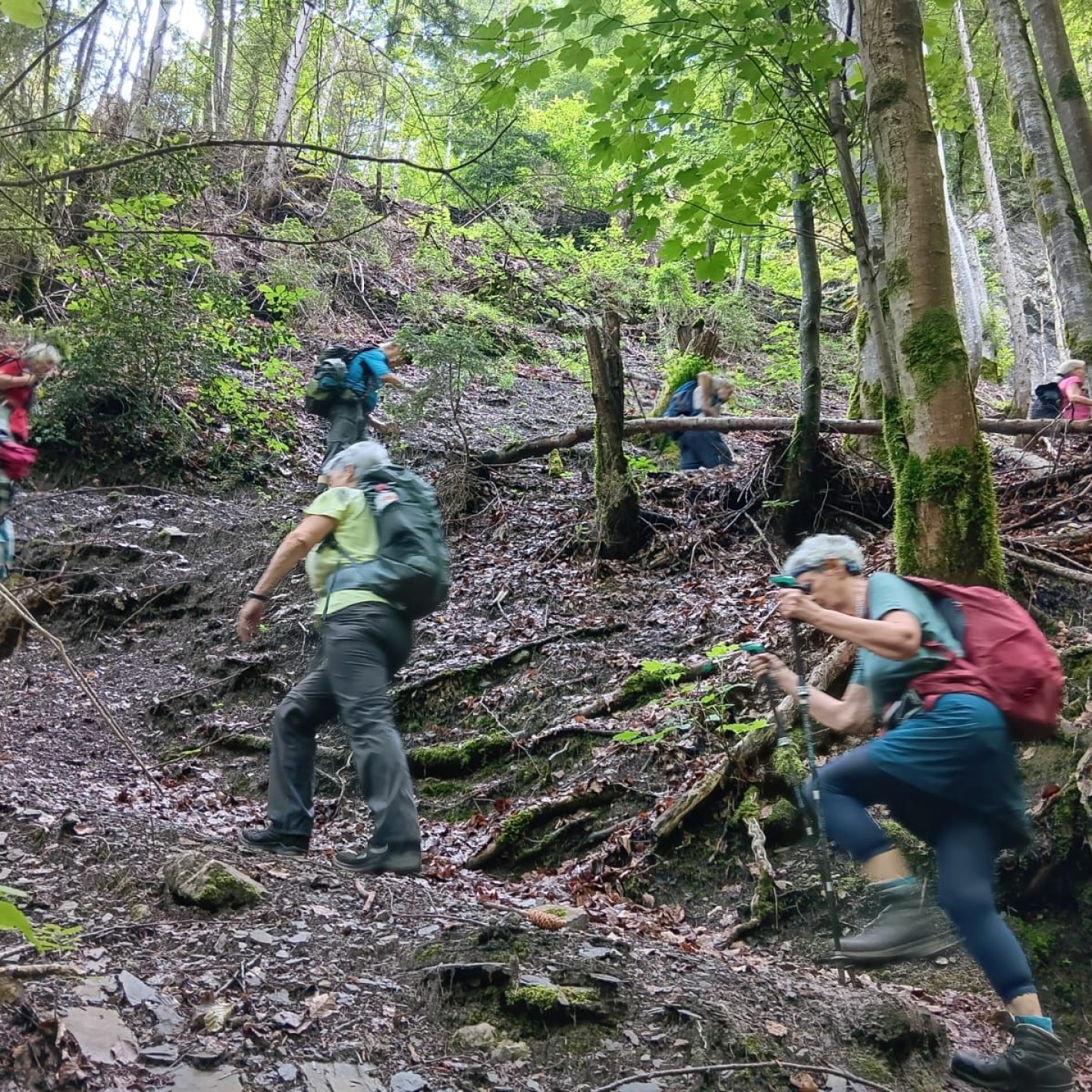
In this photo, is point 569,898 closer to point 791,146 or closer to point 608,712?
point 608,712

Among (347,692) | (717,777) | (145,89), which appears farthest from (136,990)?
(145,89)

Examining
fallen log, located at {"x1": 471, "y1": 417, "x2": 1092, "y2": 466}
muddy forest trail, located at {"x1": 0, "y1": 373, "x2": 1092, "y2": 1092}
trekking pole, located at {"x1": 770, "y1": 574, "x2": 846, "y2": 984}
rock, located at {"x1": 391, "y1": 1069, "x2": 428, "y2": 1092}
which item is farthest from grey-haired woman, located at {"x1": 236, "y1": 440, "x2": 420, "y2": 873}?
fallen log, located at {"x1": 471, "y1": 417, "x2": 1092, "y2": 466}

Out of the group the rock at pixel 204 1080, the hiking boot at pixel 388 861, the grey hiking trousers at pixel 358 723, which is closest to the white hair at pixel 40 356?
the grey hiking trousers at pixel 358 723

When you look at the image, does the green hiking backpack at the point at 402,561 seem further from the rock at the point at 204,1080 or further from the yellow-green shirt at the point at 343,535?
the rock at the point at 204,1080

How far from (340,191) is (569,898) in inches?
563

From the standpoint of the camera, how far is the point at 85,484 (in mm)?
12273

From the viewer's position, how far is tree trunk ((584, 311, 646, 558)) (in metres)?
8.88

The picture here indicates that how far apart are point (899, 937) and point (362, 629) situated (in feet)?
8.59

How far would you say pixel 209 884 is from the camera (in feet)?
12.3

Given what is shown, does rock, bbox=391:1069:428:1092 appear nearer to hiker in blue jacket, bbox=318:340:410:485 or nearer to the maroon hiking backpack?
the maroon hiking backpack

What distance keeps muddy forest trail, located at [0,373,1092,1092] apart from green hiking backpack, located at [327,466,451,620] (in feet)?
4.62

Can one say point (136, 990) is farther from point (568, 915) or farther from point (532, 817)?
point (532, 817)

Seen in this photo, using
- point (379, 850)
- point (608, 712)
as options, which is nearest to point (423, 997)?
point (379, 850)

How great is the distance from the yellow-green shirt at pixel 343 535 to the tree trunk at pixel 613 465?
4.88 m
